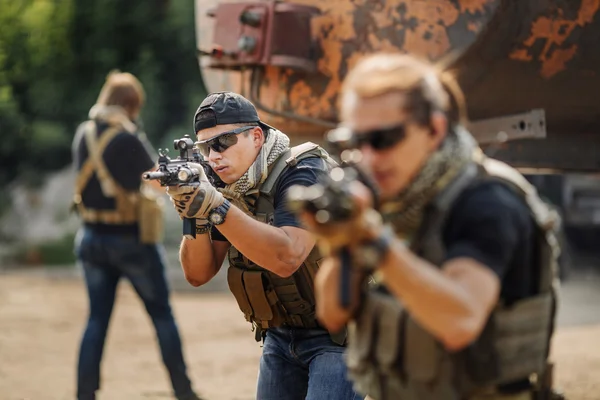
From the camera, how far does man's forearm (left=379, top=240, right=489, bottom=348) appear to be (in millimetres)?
2166

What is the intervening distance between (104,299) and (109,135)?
0.91m

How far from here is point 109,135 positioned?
618cm

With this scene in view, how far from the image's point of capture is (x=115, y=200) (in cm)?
616

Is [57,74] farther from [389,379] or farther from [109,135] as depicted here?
[389,379]

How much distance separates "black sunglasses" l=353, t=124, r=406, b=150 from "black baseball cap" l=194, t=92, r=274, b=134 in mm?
1354

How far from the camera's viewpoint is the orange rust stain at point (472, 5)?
481 cm

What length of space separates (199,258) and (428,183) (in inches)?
58.1

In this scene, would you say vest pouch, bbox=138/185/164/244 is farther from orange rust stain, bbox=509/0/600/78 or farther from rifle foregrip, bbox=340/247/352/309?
rifle foregrip, bbox=340/247/352/309

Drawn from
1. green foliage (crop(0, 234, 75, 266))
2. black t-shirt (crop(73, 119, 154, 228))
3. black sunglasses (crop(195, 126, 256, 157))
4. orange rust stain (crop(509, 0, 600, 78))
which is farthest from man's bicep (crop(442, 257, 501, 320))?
green foliage (crop(0, 234, 75, 266))

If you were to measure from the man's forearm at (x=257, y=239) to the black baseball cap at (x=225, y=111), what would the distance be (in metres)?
0.33

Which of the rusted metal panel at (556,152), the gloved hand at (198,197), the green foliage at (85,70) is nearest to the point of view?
the gloved hand at (198,197)

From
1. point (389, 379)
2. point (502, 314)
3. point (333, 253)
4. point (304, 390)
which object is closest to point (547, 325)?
point (502, 314)

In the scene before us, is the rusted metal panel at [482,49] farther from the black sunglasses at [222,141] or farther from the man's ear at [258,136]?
the black sunglasses at [222,141]

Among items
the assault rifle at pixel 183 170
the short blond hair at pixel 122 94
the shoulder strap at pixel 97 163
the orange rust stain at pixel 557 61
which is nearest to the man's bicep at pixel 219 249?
the assault rifle at pixel 183 170
